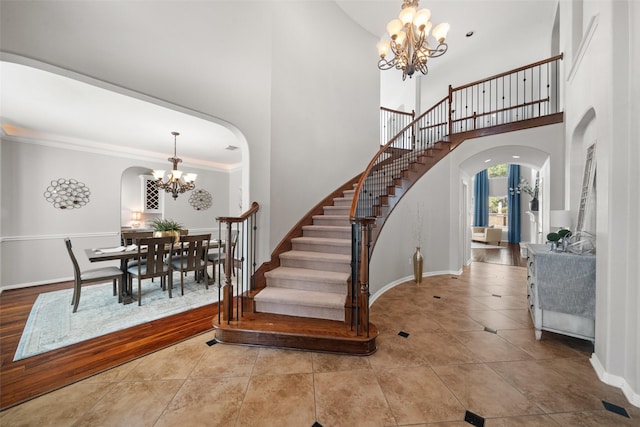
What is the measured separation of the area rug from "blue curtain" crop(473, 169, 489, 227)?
11.3 meters

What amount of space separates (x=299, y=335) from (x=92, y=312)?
2.96 m

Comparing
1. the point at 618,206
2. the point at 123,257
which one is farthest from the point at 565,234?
the point at 123,257

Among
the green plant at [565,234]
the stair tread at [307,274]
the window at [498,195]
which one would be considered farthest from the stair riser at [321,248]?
the window at [498,195]

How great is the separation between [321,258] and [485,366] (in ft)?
6.22

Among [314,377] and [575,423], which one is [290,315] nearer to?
[314,377]

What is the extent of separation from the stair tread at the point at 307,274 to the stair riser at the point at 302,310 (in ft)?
1.11

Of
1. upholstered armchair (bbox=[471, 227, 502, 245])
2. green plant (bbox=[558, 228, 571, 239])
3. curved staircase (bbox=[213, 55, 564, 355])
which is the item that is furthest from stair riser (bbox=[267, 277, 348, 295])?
upholstered armchair (bbox=[471, 227, 502, 245])

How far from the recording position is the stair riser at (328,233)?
3545 millimetres

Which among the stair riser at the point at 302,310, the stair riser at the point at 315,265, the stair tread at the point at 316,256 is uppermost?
the stair tread at the point at 316,256

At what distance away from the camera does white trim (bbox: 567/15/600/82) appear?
7.62 feet

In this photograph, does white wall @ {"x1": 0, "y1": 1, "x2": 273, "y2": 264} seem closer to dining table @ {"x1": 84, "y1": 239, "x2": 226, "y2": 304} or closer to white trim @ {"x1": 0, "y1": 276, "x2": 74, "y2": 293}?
dining table @ {"x1": 84, "y1": 239, "x2": 226, "y2": 304}

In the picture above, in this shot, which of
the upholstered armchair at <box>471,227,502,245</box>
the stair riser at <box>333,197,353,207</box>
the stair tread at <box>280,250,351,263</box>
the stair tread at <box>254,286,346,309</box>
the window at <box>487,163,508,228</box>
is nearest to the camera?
the stair tread at <box>254,286,346,309</box>

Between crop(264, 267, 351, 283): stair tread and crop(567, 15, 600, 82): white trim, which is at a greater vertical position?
crop(567, 15, 600, 82): white trim

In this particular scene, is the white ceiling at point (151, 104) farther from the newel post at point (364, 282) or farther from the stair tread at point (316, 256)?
the newel post at point (364, 282)
